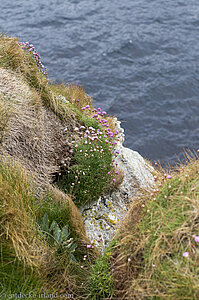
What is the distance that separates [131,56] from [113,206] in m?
11.4

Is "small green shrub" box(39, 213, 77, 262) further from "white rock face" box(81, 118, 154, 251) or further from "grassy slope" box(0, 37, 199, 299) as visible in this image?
"white rock face" box(81, 118, 154, 251)

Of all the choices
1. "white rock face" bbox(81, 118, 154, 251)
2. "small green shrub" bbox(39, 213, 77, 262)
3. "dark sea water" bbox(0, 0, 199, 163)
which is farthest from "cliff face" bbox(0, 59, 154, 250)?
"dark sea water" bbox(0, 0, 199, 163)

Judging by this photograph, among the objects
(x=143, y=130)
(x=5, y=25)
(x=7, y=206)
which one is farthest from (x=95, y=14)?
(x=7, y=206)

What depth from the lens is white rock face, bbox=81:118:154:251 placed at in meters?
5.82

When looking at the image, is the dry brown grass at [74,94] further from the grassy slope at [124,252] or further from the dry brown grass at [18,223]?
the dry brown grass at [18,223]

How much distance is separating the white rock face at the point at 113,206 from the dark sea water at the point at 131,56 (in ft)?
13.0

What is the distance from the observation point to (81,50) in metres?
16.4

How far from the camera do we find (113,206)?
Result: 6.55m

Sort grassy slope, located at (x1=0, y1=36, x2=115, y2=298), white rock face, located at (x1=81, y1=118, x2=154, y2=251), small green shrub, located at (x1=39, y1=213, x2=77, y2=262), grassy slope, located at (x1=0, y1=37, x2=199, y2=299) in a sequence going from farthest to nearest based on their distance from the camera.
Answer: white rock face, located at (x1=81, y1=118, x2=154, y2=251) → small green shrub, located at (x1=39, y1=213, x2=77, y2=262) → grassy slope, located at (x1=0, y1=36, x2=115, y2=298) → grassy slope, located at (x1=0, y1=37, x2=199, y2=299)

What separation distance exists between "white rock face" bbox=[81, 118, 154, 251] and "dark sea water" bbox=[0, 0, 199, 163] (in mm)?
3976

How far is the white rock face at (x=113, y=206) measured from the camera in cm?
582

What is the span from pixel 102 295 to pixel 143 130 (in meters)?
9.39

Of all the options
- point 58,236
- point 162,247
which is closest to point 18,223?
point 58,236

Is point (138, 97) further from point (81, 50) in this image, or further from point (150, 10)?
point (150, 10)
